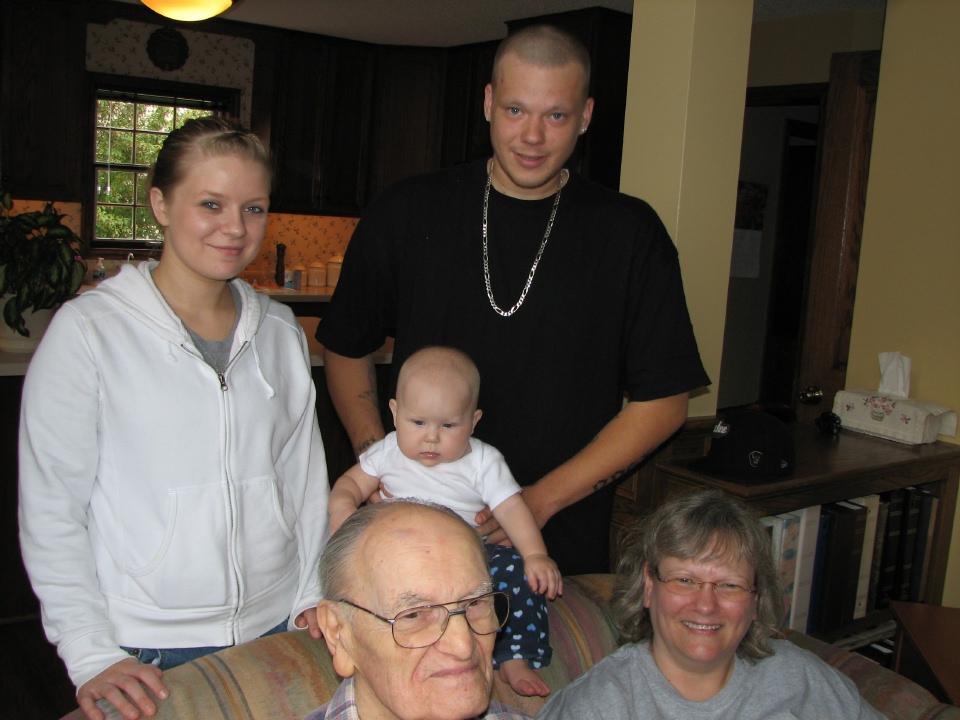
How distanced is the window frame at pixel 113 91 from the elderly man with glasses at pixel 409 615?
5987 mm

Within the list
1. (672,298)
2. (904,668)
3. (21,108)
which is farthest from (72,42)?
(904,668)

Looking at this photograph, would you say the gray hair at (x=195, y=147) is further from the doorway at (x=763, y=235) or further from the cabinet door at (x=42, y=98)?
the doorway at (x=763, y=235)

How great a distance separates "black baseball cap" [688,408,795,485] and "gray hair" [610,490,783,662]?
94cm

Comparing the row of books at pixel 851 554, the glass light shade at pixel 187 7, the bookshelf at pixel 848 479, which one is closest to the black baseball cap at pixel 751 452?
the bookshelf at pixel 848 479

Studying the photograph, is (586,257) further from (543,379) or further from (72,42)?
(72,42)

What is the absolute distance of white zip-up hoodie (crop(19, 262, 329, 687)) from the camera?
1.46 meters

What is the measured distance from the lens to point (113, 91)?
261 inches

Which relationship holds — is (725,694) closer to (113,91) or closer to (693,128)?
(693,128)

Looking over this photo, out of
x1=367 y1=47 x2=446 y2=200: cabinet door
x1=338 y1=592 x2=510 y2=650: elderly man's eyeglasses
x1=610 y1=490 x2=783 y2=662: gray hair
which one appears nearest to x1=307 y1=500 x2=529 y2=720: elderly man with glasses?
x1=338 y1=592 x2=510 y2=650: elderly man's eyeglasses

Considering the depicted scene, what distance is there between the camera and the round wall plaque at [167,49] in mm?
6617

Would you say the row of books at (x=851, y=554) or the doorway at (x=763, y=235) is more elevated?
the doorway at (x=763, y=235)

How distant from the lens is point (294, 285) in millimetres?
7270

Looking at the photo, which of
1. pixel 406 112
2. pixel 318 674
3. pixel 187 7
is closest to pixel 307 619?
pixel 318 674

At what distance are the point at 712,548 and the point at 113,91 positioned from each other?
625cm
